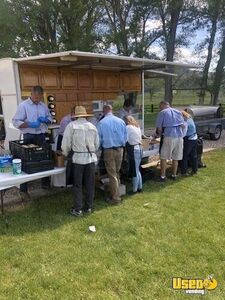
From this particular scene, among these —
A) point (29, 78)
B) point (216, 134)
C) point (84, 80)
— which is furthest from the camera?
point (216, 134)

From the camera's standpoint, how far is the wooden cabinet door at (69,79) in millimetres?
6840

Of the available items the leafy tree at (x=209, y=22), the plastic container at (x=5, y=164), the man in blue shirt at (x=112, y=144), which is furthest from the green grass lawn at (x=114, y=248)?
the leafy tree at (x=209, y=22)

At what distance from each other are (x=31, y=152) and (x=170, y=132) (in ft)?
10.3

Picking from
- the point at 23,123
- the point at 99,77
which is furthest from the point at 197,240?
the point at 99,77

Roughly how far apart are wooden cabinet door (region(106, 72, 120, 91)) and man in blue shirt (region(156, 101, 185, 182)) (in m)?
1.67

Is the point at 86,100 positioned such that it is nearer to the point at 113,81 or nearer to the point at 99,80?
the point at 99,80

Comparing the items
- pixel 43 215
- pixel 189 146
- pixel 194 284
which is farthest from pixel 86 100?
pixel 194 284

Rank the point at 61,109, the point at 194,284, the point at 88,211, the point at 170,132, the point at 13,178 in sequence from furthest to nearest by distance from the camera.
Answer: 1. the point at 61,109
2. the point at 170,132
3. the point at 88,211
4. the point at 13,178
5. the point at 194,284

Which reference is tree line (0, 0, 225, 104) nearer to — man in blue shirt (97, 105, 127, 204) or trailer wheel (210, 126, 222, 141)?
trailer wheel (210, 126, 222, 141)

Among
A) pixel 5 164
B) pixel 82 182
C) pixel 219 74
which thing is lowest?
pixel 82 182

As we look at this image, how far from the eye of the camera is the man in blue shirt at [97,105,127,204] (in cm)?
532

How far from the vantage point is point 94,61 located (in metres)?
6.39

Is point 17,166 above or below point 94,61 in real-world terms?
below

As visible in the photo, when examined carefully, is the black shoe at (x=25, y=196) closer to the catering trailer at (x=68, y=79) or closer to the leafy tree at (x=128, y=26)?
the catering trailer at (x=68, y=79)
